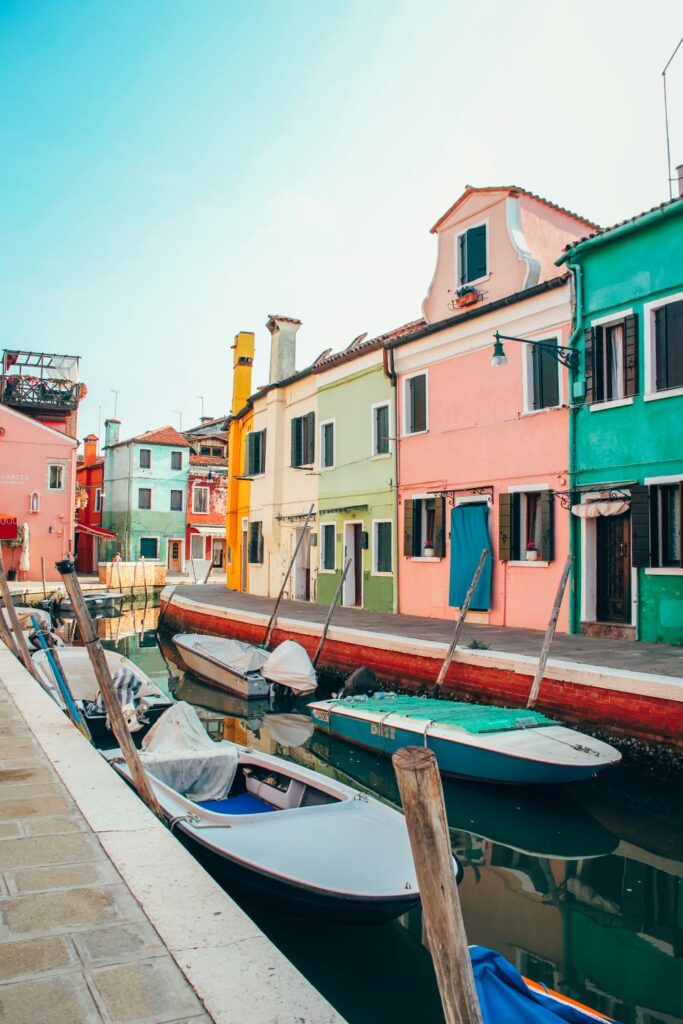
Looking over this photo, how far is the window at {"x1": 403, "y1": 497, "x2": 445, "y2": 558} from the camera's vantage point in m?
15.8

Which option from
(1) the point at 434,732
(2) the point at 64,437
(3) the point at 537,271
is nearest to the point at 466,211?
(3) the point at 537,271

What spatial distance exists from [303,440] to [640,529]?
11.5 meters

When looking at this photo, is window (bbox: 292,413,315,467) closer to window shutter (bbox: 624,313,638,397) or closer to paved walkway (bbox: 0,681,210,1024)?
window shutter (bbox: 624,313,638,397)

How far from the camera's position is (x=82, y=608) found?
4867 mm

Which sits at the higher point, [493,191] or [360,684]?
[493,191]

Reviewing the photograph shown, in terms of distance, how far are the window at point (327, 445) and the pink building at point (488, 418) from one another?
327 centimetres

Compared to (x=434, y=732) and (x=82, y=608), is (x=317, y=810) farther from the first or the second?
(x=434, y=732)

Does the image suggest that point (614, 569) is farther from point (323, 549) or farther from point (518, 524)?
point (323, 549)

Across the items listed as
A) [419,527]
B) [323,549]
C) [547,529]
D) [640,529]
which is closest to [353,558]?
[323,549]

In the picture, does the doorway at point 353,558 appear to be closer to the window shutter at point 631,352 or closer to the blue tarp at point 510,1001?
the window shutter at point 631,352

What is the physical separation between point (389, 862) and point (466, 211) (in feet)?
44.0

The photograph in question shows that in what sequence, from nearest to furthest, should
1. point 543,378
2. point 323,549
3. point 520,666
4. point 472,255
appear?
point 520,666, point 543,378, point 472,255, point 323,549

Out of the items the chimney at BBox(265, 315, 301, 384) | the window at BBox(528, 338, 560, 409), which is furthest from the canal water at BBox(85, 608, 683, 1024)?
the chimney at BBox(265, 315, 301, 384)

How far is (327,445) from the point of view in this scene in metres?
19.9
